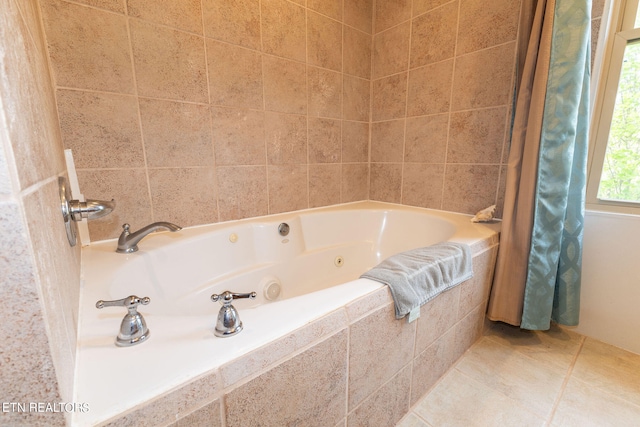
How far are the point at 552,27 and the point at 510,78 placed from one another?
0.32 meters

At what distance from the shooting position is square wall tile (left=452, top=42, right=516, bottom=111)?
1.34m

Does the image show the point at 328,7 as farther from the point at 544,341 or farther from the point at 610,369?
the point at 610,369

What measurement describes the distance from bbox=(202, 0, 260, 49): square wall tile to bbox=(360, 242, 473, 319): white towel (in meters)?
1.23

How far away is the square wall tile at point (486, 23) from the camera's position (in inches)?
51.1

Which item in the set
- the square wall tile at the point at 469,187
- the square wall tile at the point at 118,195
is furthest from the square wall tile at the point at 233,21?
the square wall tile at the point at 469,187

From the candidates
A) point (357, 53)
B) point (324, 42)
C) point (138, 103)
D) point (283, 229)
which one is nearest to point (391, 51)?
point (357, 53)

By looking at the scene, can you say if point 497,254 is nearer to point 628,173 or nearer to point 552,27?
point 628,173

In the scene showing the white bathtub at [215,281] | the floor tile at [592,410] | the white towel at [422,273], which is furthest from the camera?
the floor tile at [592,410]

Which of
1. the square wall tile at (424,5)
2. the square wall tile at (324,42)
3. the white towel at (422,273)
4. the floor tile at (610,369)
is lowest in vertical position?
the floor tile at (610,369)

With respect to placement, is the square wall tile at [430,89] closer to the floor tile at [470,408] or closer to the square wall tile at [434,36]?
the square wall tile at [434,36]

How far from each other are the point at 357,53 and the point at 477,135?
95cm

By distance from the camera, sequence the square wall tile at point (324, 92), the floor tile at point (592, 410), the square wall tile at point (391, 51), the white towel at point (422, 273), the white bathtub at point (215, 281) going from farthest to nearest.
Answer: the square wall tile at point (391, 51)
the square wall tile at point (324, 92)
the floor tile at point (592, 410)
the white towel at point (422, 273)
the white bathtub at point (215, 281)

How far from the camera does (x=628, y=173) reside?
115 cm

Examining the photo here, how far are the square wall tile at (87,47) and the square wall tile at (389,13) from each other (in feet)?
4.92
